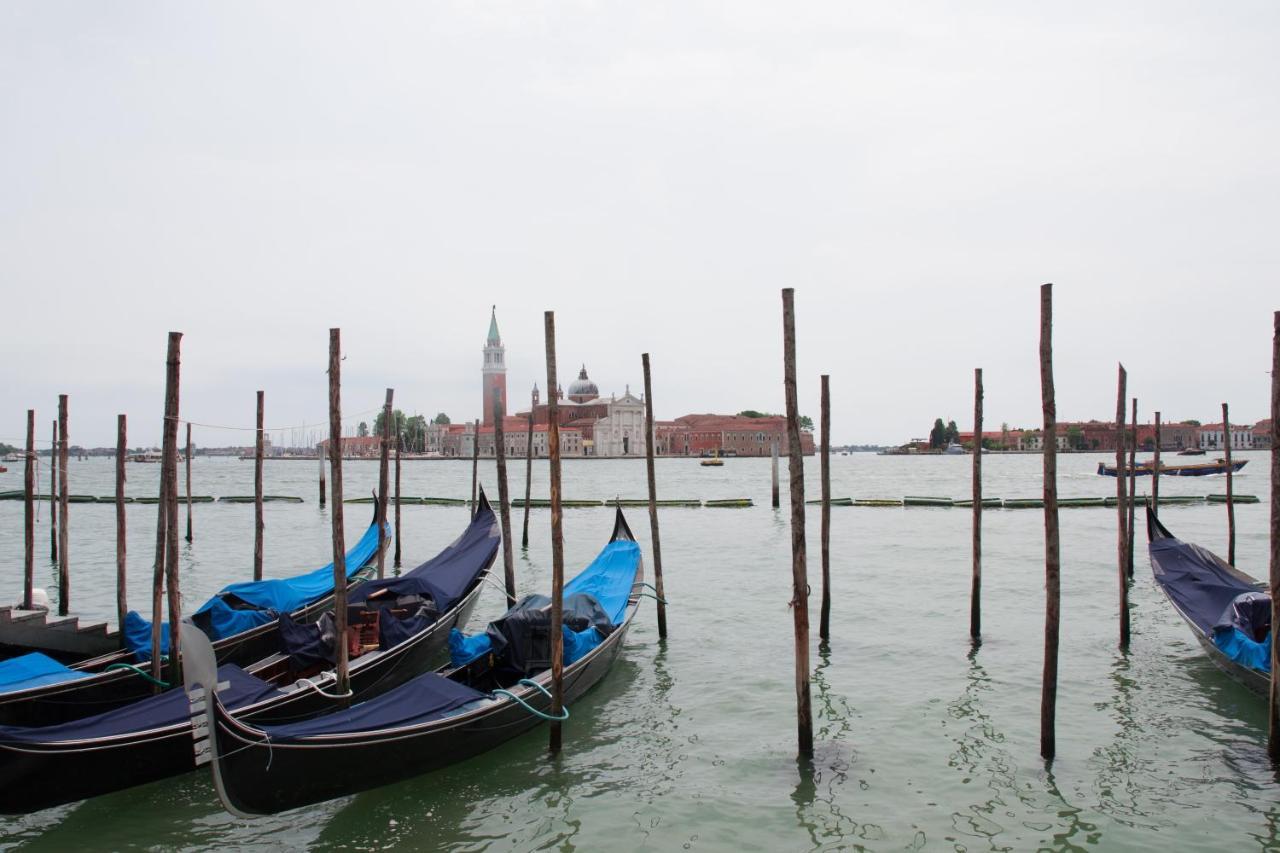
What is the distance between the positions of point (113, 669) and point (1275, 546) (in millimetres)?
6492

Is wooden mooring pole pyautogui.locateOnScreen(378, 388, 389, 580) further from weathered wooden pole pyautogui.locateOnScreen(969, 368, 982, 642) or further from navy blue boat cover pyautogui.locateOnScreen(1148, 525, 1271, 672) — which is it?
navy blue boat cover pyautogui.locateOnScreen(1148, 525, 1271, 672)

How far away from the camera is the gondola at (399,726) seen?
369cm

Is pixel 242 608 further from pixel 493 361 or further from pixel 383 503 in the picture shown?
pixel 493 361

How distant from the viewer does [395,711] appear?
14.4 feet

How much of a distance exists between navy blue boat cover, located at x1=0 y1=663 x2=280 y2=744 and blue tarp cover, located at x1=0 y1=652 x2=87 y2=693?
67 centimetres

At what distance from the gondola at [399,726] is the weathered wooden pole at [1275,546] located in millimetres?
3762

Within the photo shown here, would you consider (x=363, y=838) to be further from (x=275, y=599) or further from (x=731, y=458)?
(x=731, y=458)

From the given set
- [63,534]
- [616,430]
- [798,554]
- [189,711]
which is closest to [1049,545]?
[798,554]

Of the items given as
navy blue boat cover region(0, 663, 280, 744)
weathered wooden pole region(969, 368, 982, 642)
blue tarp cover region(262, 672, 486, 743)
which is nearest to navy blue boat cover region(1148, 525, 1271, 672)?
weathered wooden pole region(969, 368, 982, 642)

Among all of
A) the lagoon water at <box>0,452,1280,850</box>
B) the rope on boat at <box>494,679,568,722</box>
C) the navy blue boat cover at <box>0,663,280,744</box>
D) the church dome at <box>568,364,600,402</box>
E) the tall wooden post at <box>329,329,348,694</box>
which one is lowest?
the lagoon water at <box>0,452,1280,850</box>

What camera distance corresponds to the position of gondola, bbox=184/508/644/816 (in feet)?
12.1

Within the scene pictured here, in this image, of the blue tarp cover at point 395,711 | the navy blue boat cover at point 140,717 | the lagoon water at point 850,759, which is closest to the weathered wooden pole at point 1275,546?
the lagoon water at point 850,759

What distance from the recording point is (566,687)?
5.57 m

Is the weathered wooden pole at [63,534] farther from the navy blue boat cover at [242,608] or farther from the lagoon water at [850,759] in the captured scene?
the navy blue boat cover at [242,608]
